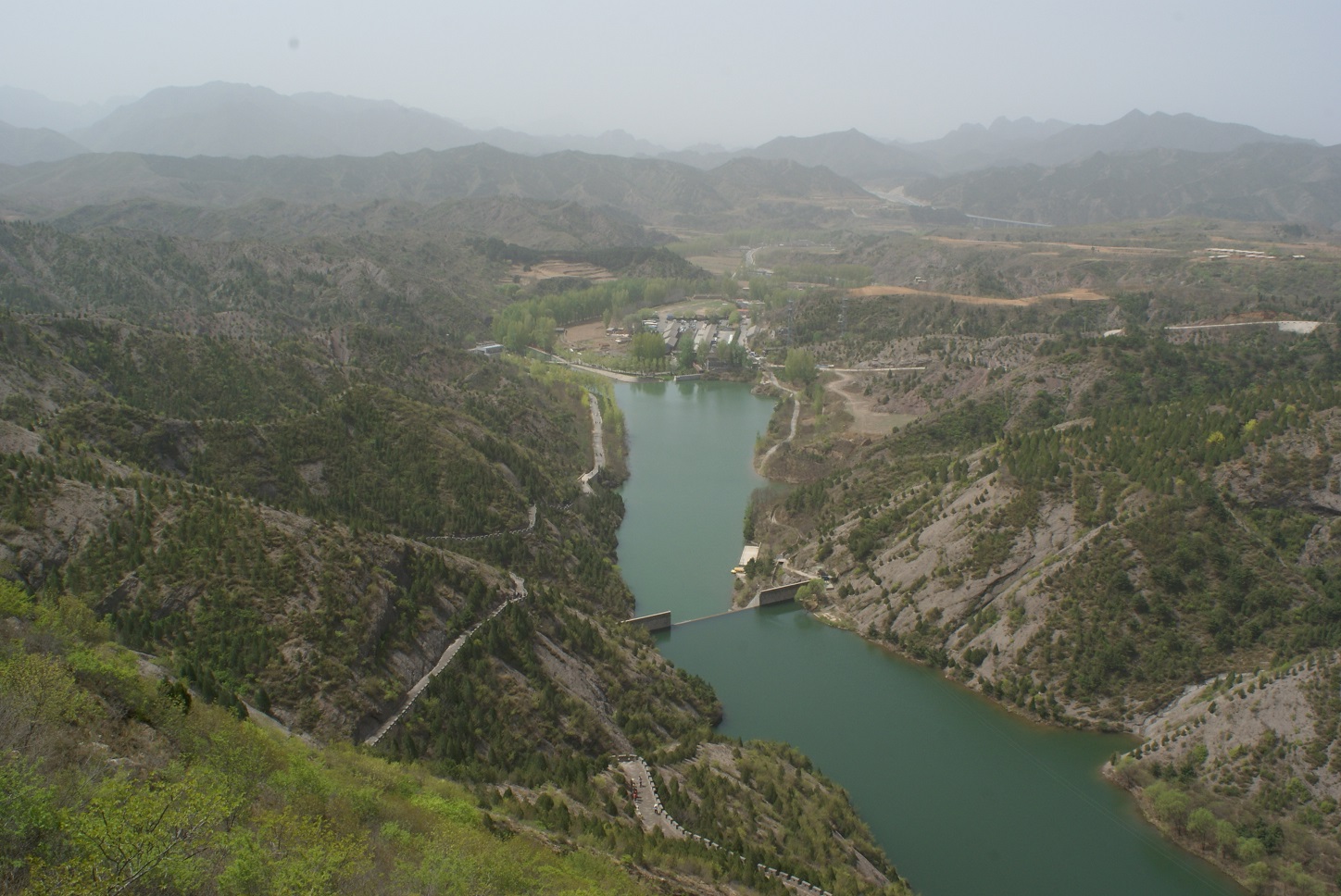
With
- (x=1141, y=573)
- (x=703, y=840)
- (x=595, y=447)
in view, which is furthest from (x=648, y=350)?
(x=703, y=840)

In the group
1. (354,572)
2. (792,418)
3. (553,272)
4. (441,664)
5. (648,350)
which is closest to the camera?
(441,664)

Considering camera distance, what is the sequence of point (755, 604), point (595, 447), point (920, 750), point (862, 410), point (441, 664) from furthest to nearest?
point (862, 410), point (595, 447), point (755, 604), point (920, 750), point (441, 664)

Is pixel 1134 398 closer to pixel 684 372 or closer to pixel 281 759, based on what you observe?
pixel 684 372

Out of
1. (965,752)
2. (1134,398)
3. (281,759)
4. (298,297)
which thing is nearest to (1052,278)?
Answer: (1134,398)

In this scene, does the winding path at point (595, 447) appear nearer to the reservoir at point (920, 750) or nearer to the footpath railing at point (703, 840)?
the reservoir at point (920, 750)

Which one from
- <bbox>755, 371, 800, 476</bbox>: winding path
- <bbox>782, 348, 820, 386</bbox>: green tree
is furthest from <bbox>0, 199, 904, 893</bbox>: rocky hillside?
<bbox>782, 348, 820, 386</bbox>: green tree

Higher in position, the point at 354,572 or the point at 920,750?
the point at 354,572

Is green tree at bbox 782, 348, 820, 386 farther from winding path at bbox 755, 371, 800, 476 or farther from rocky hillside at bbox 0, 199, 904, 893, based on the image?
rocky hillside at bbox 0, 199, 904, 893

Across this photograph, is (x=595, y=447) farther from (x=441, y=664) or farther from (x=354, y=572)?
(x=441, y=664)
